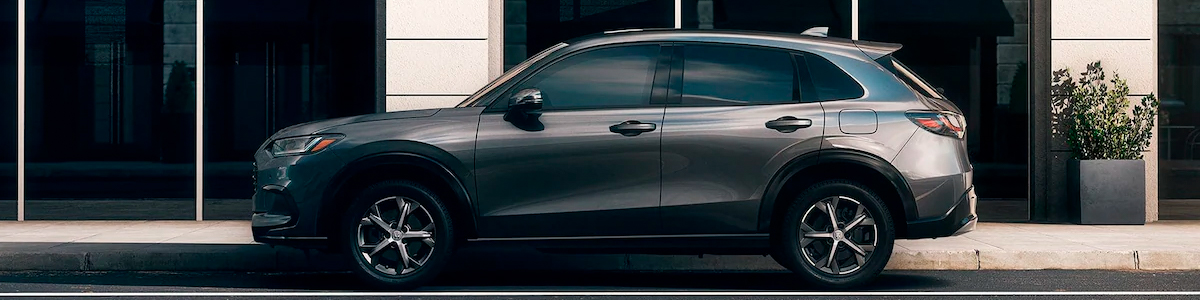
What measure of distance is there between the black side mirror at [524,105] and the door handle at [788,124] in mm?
1274

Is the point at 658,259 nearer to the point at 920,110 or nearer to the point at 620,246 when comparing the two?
the point at 620,246

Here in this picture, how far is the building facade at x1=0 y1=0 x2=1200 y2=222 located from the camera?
40.4 ft

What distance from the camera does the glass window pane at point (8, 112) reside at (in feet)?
41.2

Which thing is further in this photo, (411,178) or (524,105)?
(411,178)

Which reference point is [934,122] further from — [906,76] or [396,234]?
[396,234]

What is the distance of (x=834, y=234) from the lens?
25.5 feet

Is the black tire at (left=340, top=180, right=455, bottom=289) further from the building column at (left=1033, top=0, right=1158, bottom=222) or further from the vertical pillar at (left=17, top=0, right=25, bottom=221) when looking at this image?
the building column at (left=1033, top=0, right=1158, bottom=222)

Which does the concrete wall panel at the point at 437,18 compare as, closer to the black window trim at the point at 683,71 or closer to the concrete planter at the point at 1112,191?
the black window trim at the point at 683,71

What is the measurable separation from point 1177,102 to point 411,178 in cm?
756

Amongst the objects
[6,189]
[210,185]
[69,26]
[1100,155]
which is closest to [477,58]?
[210,185]

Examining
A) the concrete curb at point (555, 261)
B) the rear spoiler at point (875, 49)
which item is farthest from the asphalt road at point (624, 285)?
the rear spoiler at point (875, 49)

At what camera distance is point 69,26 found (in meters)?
12.4

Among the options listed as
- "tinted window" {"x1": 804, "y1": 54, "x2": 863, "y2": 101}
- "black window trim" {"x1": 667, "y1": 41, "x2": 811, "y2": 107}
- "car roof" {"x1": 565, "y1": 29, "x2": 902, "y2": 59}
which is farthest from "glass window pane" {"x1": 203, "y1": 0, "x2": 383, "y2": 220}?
"tinted window" {"x1": 804, "y1": 54, "x2": 863, "y2": 101}

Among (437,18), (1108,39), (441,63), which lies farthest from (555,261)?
(1108,39)
